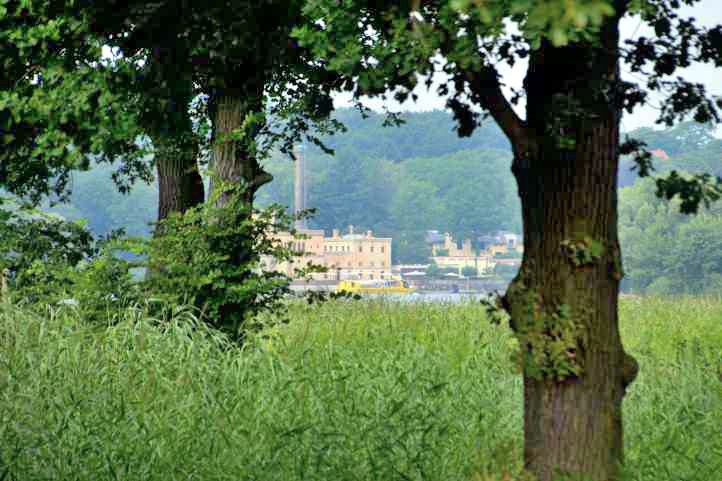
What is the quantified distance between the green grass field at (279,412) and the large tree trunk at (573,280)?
354 millimetres

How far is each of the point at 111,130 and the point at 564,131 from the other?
17.1 ft

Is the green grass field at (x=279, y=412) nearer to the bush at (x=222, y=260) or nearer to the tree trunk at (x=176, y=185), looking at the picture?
the bush at (x=222, y=260)

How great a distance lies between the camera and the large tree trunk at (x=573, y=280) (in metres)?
5.79

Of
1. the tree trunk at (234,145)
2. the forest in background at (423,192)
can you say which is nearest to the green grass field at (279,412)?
the tree trunk at (234,145)

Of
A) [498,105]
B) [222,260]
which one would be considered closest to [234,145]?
[222,260]

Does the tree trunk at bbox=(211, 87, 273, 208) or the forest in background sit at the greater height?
the forest in background

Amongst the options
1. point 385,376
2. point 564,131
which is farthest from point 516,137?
point 385,376

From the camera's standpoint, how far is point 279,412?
271 inches

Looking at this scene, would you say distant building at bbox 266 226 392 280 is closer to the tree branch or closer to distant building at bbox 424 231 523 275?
distant building at bbox 424 231 523 275

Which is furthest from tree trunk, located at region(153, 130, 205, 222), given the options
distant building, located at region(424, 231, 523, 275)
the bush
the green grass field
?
distant building, located at region(424, 231, 523, 275)

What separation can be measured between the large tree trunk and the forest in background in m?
51.2

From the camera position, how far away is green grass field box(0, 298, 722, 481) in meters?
5.90

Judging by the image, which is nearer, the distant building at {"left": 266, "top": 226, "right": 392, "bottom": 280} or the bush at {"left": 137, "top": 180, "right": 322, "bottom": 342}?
the bush at {"left": 137, "top": 180, "right": 322, "bottom": 342}

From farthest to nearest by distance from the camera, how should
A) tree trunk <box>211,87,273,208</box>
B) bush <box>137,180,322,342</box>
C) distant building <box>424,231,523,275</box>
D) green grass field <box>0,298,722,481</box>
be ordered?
distant building <box>424,231,523,275</box> → tree trunk <box>211,87,273,208</box> → bush <box>137,180,322,342</box> → green grass field <box>0,298,722,481</box>
